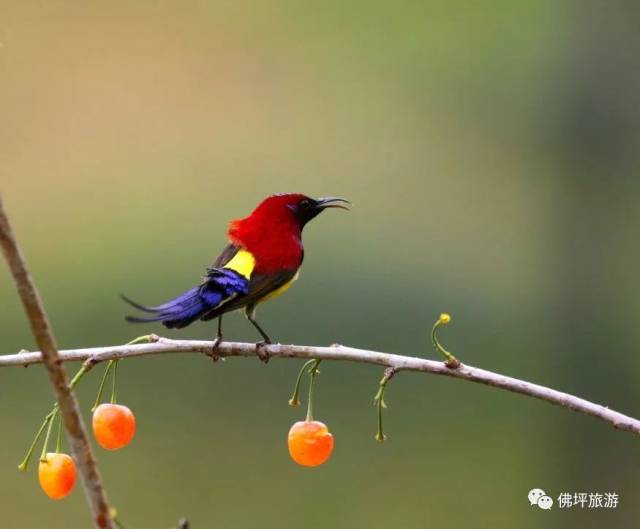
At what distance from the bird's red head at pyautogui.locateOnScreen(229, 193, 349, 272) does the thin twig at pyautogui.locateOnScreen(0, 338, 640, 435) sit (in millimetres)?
124

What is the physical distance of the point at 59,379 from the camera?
0.48 metres

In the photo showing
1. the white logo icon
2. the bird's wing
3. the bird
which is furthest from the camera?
the white logo icon

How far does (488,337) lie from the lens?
76.4 inches

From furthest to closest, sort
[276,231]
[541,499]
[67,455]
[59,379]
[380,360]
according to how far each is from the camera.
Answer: [541,499] → [276,231] → [67,455] → [380,360] → [59,379]

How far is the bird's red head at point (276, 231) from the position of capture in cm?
88

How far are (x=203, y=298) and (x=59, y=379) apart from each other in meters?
0.29

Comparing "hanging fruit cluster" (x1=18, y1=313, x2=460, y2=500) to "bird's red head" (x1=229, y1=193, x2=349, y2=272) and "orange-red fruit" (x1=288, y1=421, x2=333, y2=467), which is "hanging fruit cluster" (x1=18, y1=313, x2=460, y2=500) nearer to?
"orange-red fruit" (x1=288, y1=421, x2=333, y2=467)

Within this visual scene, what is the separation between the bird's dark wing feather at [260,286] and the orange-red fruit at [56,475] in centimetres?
19

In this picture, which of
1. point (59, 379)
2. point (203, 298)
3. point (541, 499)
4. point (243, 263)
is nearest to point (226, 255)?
point (243, 263)

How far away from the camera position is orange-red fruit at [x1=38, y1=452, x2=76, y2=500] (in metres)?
0.76

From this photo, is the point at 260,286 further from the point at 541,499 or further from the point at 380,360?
the point at 541,499

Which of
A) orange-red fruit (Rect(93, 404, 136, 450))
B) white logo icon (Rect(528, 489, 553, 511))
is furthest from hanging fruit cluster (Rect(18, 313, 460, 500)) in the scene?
white logo icon (Rect(528, 489, 553, 511))

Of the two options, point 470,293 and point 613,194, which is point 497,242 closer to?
point 470,293

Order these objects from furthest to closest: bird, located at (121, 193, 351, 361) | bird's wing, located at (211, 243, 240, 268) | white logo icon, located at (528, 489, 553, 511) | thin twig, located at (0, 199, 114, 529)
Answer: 1. white logo icon, located at (528, 489, 553, 511)
2. bird's wing, located at (211, 243, 240, 268)
3. bird, located at (121, 193, 351, 361)
4. thin twig, located at (0, 199, 114, 529)
